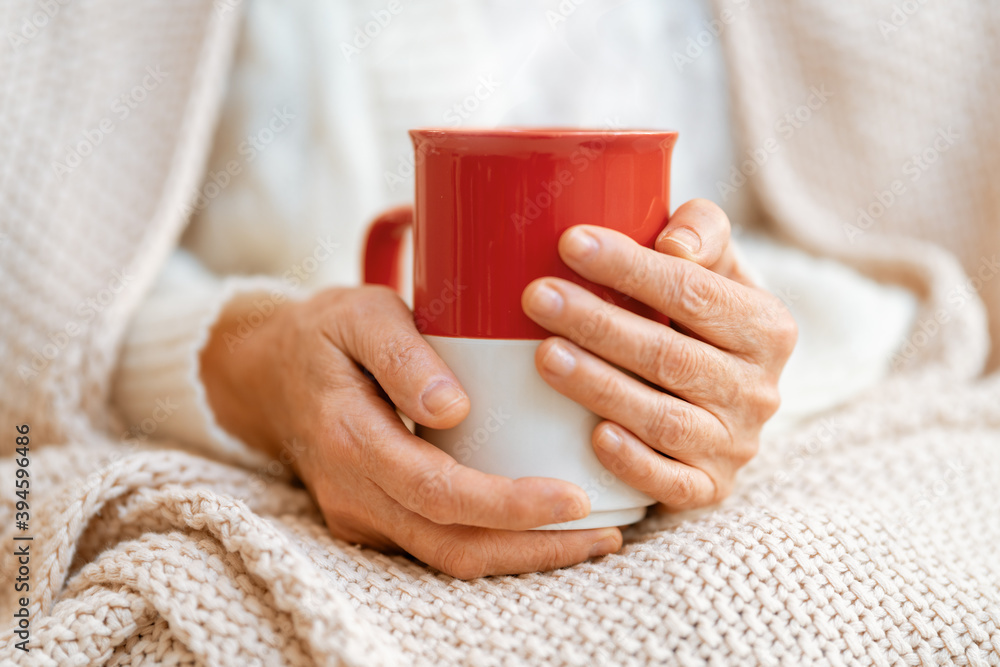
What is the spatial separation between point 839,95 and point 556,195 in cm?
80

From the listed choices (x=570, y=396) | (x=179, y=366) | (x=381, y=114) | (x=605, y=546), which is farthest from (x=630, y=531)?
(x=381, y=114)

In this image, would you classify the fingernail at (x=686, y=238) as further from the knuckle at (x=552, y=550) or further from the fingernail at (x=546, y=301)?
the knuckle at (x=552, y=550)

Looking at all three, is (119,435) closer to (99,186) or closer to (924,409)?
(99,186)

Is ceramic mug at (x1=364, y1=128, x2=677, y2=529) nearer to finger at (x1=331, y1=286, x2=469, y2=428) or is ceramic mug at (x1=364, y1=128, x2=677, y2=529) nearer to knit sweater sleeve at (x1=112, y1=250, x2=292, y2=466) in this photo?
finger at (x1=331, y1=286, x2=469, y2=428)

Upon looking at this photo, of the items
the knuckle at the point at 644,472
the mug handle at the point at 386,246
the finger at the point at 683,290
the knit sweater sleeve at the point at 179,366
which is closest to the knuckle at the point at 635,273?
the finger at the point at 683,290

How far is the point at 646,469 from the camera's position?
0.56 m

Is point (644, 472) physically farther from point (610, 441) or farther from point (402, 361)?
point (402, 361)

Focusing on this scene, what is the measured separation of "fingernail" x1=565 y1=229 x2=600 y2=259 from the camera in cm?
52

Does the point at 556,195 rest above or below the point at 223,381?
above

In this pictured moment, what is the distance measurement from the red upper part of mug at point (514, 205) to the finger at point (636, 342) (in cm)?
2

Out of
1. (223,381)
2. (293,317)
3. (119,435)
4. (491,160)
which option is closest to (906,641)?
(491,160)

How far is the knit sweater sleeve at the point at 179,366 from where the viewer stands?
2.58ft

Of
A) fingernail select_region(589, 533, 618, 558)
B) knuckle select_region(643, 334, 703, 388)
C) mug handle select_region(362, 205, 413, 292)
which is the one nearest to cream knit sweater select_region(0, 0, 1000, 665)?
fingernail select_region(589, 533, 618, 558)

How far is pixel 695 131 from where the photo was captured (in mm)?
1160
